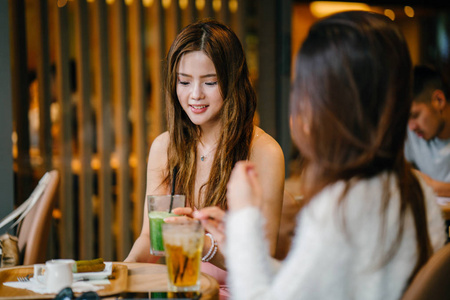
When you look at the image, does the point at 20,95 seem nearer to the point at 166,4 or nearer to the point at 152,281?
the point at 166,4

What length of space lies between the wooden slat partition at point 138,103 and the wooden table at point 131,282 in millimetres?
1916

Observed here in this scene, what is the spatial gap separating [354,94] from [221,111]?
1.02m

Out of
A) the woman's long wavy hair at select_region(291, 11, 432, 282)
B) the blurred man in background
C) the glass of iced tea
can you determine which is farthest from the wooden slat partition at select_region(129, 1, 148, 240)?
the woman's long wavy hair at select_region(291, 11, 432, 282)

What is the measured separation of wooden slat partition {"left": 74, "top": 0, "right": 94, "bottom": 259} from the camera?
3.46 metres

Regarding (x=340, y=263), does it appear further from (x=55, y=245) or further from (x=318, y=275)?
(x=55, y=245)

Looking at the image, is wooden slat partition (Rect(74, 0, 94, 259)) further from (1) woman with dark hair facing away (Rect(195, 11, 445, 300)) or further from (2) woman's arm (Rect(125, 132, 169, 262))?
(1) woman with dark hair facing away (Rect(195, 11, 445, 300))

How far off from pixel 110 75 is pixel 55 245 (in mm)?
1200

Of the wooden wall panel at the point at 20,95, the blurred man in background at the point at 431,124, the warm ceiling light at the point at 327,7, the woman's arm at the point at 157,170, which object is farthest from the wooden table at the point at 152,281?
the warm ceiling light at the point at 327,7

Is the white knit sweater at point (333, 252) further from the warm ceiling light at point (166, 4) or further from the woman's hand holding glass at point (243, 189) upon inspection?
the warm ceiling light at point (166, 4)

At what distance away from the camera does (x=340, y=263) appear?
3.50 feet

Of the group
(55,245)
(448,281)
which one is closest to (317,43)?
(448,281)

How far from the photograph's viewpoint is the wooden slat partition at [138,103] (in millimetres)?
3582

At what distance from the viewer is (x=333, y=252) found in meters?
1.06

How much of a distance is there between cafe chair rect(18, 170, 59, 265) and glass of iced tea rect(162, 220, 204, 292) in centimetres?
109
